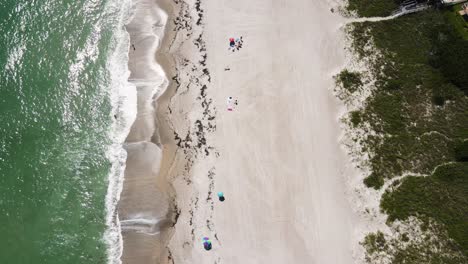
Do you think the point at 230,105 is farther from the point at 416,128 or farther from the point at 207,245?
the point at 416,128

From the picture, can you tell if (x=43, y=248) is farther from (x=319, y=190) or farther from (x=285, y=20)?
(x=285, y=20)

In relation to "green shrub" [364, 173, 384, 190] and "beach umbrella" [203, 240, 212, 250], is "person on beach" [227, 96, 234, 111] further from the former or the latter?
"green shrub" [364, 173, 384, 190]

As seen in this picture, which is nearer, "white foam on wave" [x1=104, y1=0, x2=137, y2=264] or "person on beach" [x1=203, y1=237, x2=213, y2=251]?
"person on beach" [x1=203, y1=237, x2=213, y2=251]

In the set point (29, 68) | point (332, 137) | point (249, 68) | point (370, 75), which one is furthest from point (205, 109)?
point (29, 68)

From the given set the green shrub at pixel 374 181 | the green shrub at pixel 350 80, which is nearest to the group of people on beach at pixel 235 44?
the green shrub at pixel 350 80

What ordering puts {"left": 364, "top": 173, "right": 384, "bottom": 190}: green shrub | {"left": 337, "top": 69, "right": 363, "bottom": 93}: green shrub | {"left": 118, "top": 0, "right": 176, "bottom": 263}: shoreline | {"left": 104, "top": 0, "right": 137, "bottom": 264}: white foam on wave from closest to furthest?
1. {"left": 118, "top": 0, "right": 176, "bottom": 263}: shoreline
2. {"left": 364, "top": 173, "right": 384, "bottom": 190}: green shrub
3. {"left": 104, "top": 0, "right": 137, "bottom": 264}: white foam on wave
4. {"left": 337, "top": 69, "right": 363, "bottom": 93}: green shrub

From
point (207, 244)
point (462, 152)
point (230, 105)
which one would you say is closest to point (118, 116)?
point (230, 105)

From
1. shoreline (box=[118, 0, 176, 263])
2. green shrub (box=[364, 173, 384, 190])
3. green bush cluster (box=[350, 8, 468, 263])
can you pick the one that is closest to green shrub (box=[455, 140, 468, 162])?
green bush cluster (box=[350, 8, 468, 263])
